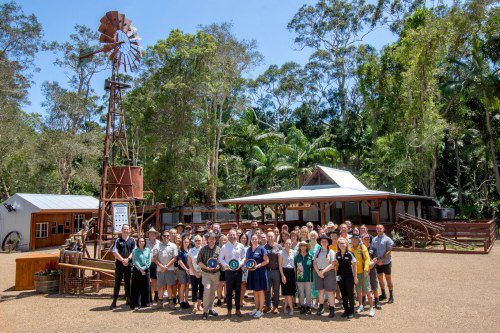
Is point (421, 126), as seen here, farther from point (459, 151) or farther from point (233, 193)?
point (233, 193)

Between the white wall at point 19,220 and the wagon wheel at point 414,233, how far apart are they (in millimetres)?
17522

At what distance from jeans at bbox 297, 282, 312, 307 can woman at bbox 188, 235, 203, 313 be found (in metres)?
1.84

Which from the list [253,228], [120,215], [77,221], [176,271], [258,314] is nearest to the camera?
[258,314]

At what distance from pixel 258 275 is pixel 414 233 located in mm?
11800

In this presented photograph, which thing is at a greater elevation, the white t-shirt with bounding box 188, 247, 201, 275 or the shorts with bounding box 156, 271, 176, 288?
the white t-shirt with bounding box 188, 247, 201, 275

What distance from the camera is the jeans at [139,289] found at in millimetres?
7516

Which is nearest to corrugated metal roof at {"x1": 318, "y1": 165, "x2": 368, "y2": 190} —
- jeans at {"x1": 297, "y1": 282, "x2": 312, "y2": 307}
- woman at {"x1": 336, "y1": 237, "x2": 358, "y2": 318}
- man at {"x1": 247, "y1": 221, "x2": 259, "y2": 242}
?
man at {"x1": 247, "y1": 221, "x2": 259, "y2": 242}

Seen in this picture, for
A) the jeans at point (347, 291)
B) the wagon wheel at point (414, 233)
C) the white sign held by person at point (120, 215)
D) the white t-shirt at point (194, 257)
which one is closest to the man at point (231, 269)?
the white t-shirt at point (194, 257)

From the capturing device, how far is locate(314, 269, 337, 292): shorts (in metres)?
6.84

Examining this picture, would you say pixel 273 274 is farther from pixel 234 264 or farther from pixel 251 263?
pixel 234 264

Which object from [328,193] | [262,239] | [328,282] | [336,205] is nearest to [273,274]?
[262,239]

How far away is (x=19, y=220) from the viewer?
Result: 67.1 feet

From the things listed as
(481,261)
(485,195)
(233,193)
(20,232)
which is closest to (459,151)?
(485,195)

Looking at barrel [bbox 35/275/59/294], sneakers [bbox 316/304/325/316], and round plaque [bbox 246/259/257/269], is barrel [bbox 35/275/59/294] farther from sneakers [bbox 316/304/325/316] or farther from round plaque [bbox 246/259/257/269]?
sneakers [bbox 316/304/325/316]
